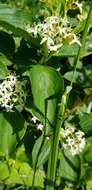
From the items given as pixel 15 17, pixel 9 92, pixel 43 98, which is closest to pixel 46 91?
pixel 43 98

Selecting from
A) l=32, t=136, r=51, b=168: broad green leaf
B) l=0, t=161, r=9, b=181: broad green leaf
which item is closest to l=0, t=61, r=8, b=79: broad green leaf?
l=32, t=136, r=51, b=168: broad green leaf

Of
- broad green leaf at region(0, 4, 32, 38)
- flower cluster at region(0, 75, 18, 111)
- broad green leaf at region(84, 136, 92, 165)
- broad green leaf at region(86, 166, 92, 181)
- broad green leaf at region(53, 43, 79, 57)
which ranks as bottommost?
broad green leaf at region(86, 166, 92, 181)

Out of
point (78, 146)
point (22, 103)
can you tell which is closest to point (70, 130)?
point (78, 146)

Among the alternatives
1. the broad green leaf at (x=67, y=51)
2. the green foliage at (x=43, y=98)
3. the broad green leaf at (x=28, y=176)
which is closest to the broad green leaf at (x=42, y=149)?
the green foliage at (x=43, y=98)

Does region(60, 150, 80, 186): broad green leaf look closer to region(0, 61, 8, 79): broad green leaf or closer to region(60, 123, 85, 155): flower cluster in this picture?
region(60, 123, 85, 155): flower cluster

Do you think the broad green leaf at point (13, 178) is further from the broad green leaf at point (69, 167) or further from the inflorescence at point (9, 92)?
the inflorescence at point (9, 92)

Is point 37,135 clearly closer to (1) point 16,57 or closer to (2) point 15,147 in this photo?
(2) point 15,147
